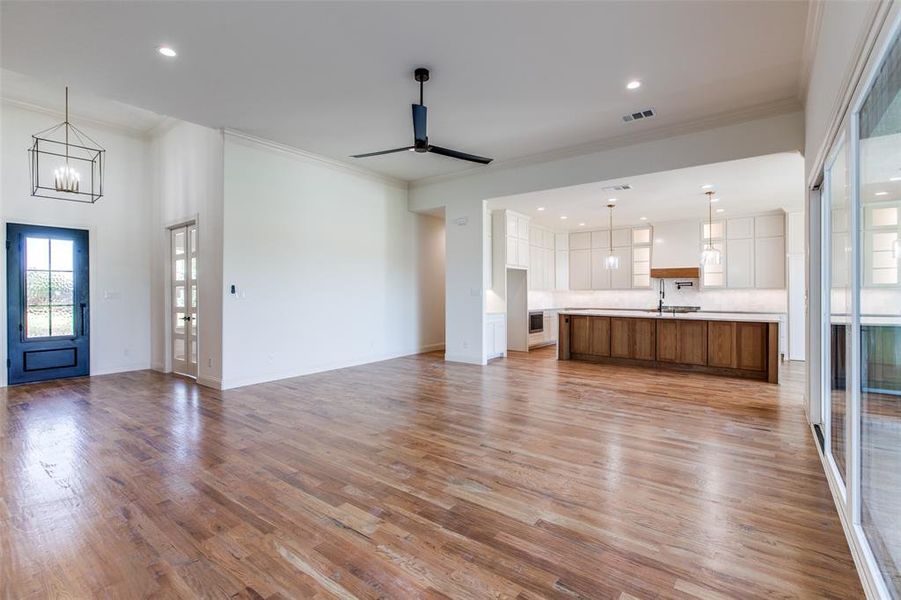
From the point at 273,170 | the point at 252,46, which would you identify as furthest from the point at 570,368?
the point at 252,46

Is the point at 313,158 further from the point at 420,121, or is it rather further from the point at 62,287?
the point at 62,287

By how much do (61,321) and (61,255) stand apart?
100 centimetres

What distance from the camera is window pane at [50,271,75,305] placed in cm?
610

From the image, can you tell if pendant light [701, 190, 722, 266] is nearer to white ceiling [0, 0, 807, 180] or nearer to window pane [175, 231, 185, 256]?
white ceiling [0, 0, 807, 180]

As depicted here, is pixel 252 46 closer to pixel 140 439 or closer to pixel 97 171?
pixel 140 439

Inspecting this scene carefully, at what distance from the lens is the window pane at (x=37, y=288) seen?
5863mm

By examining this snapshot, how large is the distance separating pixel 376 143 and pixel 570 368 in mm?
4717

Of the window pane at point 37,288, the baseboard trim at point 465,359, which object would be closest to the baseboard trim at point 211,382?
the window pane at point 37,288

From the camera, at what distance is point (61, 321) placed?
242 inches

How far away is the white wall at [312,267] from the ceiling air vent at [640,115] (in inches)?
171

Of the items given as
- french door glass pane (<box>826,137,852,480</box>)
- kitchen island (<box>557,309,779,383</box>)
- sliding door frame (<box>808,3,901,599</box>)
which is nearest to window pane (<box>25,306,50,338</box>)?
kitchen island (<box>557,309,779,383</box>)

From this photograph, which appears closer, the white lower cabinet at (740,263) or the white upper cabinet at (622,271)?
the white lower cabinet at (740,263)

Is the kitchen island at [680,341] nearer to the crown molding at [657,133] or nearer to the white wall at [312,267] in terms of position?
the crown molding at [657,133]

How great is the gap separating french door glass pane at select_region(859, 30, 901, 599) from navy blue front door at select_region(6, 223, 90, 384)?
8.82 metres
